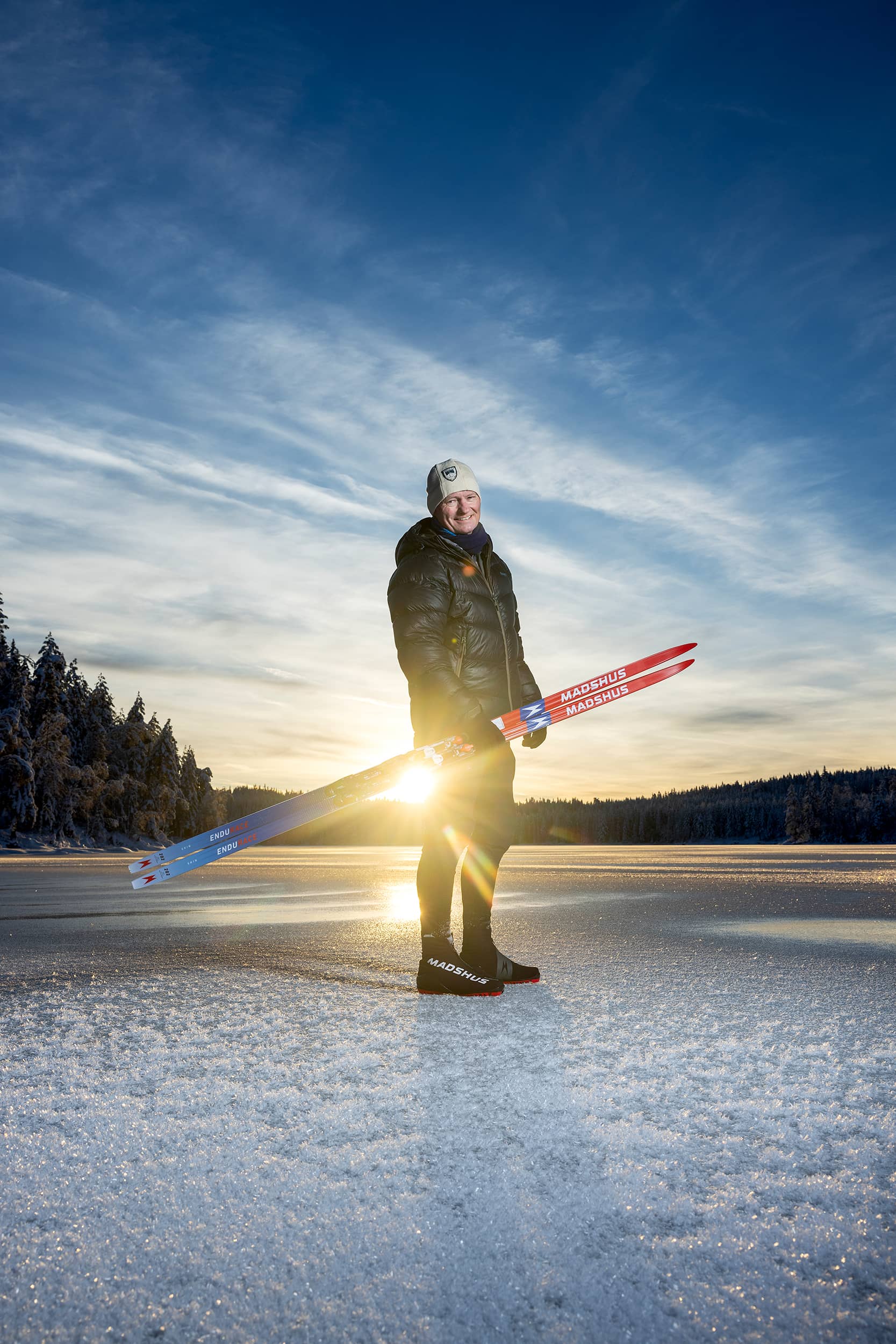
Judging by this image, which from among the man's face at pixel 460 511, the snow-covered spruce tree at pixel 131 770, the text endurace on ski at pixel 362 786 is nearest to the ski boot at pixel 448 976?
the text endurace on ski at pixel 362 786

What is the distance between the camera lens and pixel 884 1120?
1818 millimetres

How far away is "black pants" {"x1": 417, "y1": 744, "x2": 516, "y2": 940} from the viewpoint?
3.50m

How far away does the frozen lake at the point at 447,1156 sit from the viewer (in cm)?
113

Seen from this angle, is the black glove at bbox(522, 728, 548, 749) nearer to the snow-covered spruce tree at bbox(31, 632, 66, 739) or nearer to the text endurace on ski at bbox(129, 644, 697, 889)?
the text endurace on ski at bbox(129, 644, 697, 889)

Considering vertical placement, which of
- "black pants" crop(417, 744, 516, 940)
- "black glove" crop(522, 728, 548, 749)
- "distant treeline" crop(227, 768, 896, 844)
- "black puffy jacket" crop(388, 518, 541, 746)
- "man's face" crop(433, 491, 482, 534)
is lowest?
"distant treeline" crop(227, 768, 896, 844)

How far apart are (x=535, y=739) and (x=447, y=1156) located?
2658 mm

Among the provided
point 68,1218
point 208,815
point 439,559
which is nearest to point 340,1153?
point 68,1218

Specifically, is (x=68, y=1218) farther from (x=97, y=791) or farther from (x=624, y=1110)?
(x=97, y=791)

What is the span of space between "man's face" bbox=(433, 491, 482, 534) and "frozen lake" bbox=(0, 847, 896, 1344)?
2.08m

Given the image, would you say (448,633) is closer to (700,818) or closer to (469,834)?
(469,834)

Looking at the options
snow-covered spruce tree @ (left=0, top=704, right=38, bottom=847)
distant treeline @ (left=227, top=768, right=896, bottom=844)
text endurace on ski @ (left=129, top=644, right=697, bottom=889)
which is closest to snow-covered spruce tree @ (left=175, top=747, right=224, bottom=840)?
snow-covered spruce tree @ (left=0, top=704, right=38, bottom=847)

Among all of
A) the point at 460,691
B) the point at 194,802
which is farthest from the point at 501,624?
the point at 194,802

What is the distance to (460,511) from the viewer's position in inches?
151

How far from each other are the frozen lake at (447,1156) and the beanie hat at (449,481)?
2.22 metres
